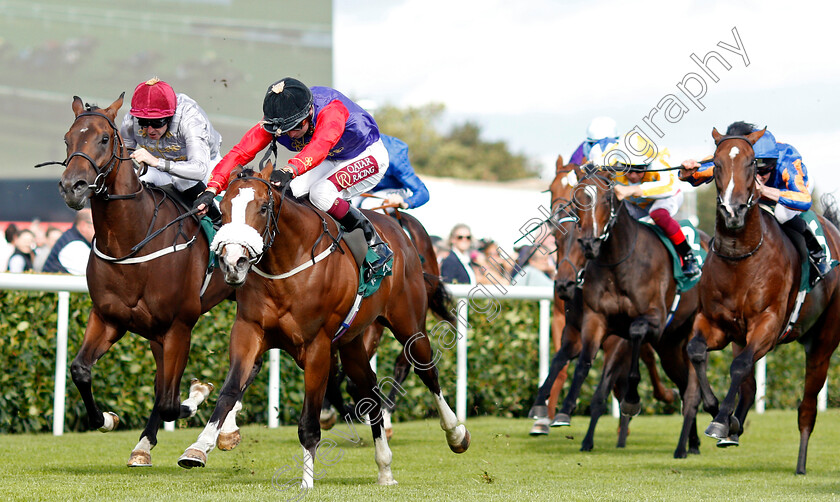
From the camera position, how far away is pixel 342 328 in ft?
16.5

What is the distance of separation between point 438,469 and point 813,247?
2.67 meters

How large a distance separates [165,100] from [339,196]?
122cm

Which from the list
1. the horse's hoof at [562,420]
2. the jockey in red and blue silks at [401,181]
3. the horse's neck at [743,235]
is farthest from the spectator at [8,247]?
the horse's neck at [743,235]

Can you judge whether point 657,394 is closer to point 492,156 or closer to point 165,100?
point 165,100

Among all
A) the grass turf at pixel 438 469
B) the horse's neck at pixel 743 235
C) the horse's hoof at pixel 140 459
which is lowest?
the grass turf at pixel 438 469

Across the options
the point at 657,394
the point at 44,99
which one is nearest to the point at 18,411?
Answer: the point at 657,394

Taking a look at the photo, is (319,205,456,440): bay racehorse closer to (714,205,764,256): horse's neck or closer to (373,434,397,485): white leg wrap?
(373,434,397,485): white leg wrap

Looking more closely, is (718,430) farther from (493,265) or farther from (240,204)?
(493,265)

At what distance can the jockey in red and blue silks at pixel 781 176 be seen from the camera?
5.89m

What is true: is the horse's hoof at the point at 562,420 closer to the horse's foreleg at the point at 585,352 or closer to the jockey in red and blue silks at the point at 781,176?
the horse's foreleg at the point at 585,352

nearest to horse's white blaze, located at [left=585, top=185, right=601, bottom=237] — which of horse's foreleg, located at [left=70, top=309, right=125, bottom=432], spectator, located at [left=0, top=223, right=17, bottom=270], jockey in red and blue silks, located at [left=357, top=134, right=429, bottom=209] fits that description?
jockey in red and blue silks, located at [left=357, top=134, right=429, bottom=209]

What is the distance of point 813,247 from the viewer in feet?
20.3

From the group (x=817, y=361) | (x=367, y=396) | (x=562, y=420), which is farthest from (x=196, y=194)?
(x=817, y=361)

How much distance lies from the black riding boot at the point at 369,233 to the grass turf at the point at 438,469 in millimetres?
1162
